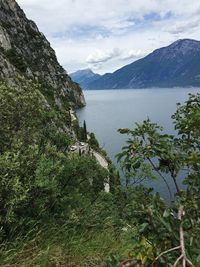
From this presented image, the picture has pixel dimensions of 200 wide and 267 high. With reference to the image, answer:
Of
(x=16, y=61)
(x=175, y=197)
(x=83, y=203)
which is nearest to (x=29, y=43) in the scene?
(x=16, y=61)

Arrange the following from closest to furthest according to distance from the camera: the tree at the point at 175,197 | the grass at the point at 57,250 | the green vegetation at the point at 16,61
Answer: the tree at the point at 175,197 < the grass at the point at 57,250 < the green vegetation at the point at 16,61

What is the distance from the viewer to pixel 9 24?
160000 millimetres

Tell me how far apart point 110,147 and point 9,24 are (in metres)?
71.9

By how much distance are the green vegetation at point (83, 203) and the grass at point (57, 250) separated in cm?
2

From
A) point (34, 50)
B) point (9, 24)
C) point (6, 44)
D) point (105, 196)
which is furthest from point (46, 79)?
point (105, 196)

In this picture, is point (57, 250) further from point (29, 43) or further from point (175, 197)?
point (29, 43)

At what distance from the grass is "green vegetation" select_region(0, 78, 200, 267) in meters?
0.02

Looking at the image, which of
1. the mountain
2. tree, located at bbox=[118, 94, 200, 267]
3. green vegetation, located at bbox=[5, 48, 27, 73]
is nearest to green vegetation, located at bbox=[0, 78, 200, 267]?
tree, located at bbox=[118, 94, 200, 267]

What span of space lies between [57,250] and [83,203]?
527 centimetres

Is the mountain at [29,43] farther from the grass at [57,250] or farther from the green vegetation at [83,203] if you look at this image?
the grass at [57,250]

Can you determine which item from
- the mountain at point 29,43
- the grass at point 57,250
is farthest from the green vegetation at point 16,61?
the grass at point 57,250

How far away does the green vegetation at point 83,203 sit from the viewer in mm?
4082

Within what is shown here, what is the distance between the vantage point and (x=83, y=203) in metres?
13.0

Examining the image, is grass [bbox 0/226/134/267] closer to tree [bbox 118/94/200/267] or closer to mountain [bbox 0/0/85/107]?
tree [bbox 118/94/200/267]
